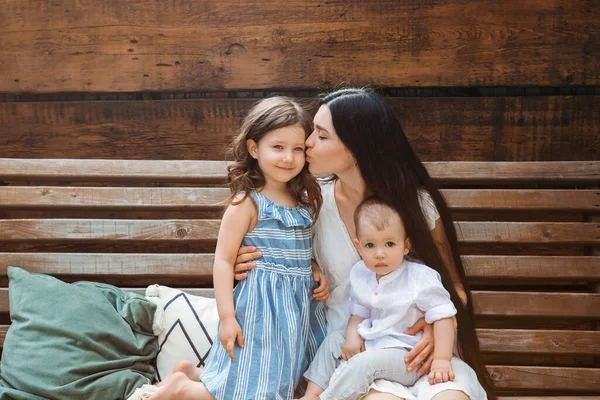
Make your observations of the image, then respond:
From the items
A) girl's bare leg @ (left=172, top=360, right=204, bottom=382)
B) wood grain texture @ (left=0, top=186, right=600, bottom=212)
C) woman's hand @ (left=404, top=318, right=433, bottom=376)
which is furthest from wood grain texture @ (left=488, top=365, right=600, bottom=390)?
girl's bare leg @ (left=172, top=360, right=204, bottom=382)

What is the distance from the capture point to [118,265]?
8.04 feet

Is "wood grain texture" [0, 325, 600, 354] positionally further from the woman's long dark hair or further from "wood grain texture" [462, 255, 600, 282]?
the woman's long dark hair

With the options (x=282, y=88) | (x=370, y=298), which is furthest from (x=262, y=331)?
(x=282, y=88)

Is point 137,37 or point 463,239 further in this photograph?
point 137,37

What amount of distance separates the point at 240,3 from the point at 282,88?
0.40m

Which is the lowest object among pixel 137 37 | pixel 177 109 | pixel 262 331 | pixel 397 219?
pixel 262 331

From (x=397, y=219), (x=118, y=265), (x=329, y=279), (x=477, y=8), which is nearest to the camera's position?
(x=397, y=219)

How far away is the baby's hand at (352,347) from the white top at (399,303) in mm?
18

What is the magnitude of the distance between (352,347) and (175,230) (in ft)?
3.15

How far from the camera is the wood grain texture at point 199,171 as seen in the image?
248 centimetres

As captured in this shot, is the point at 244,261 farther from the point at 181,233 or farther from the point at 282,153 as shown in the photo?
the point at 181,233

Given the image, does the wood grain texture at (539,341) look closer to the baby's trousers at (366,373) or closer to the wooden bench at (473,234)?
the wooden bench at (473,234)

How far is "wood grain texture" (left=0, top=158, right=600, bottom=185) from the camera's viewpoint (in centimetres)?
248

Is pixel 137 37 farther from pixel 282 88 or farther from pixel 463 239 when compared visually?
pixel 463 239
